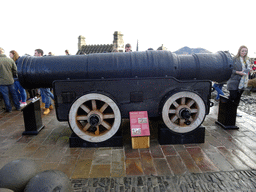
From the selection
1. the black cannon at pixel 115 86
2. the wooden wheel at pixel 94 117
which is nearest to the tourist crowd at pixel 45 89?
the black cannon at pixel 115 86

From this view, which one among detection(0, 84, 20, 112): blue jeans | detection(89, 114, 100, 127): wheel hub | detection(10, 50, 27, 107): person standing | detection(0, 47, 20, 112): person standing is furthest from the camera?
detection(10, 50, 27, 107): person standing

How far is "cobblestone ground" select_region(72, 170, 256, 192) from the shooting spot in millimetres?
2055

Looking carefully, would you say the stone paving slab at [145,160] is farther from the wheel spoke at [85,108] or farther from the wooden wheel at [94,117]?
the wheel spoke at [85,108]

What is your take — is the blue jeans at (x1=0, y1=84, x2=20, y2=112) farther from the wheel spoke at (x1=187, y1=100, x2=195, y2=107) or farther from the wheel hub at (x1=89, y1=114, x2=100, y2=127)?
the wheel spoke at (x1=187, y1=100, x2=195, y2=107)

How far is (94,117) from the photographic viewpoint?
112 inches

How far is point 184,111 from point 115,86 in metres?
1.15

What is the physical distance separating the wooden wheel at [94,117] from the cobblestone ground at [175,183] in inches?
32.5

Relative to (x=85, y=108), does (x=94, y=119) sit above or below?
below

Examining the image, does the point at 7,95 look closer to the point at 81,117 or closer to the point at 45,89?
the point at 45,89

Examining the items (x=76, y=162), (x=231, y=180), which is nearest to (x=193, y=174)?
(x=231, y=180)

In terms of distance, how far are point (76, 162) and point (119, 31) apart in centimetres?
2081

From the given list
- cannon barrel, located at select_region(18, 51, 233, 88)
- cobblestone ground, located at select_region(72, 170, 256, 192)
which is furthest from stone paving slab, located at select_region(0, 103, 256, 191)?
cannon barrel, located at select_region(18, 51, 233, 88)

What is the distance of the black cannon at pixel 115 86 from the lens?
9.45 feet

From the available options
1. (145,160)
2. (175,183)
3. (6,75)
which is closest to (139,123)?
(145,160)
